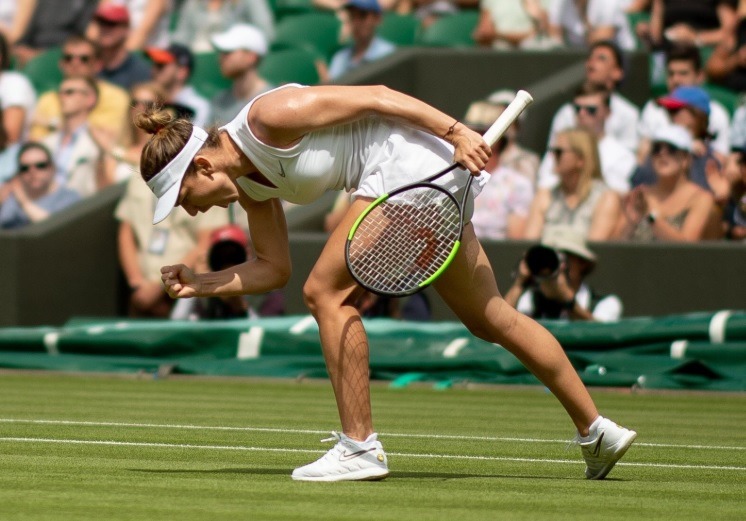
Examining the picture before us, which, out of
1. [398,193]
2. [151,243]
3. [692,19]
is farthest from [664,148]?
[398,193]

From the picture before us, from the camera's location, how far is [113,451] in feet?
23.2

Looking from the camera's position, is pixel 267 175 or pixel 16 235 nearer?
pixel 267 175

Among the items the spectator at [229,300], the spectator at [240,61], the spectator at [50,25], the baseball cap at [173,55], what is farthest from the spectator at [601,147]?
the spectator at [50,25]

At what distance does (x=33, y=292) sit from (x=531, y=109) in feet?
15.3

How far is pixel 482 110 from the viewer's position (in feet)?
45.9

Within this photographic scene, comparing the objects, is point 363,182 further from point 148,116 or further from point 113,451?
point 113,451

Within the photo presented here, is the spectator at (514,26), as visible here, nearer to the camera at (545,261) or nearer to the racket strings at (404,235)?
the camera at (545,261)

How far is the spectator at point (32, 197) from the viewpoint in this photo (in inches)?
606

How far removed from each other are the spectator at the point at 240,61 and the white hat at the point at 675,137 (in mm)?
4354

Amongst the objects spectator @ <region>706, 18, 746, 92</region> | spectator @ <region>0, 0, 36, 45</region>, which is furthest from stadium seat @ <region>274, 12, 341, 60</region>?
spectator @ <region>706, 18, 746, 92</region>

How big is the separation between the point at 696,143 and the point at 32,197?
6.05m

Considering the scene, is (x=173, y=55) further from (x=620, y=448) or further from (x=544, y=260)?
(x=620, y=448)

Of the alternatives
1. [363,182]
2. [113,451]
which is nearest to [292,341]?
[113,451]

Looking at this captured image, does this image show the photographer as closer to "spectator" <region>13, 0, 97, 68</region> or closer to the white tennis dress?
the white tennis dress
